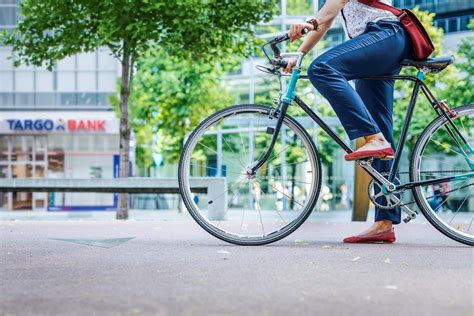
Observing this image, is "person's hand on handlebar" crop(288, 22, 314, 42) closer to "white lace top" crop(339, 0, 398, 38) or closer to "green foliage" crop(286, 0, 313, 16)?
"white lace top" crop(339, 0, 398, 38)

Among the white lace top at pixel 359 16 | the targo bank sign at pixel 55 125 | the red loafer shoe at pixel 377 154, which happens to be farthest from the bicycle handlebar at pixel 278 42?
the targo bank sign at pixel 55 125

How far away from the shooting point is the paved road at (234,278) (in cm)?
284

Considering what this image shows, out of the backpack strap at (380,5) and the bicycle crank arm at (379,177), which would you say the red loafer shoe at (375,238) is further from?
the backpack strap at (380,5)

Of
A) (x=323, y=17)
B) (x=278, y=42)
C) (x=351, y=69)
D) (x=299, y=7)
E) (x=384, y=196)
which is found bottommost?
(x=384, y=196)

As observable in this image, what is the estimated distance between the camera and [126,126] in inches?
580

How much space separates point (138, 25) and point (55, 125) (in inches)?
945

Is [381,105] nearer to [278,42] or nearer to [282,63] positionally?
[282,63]

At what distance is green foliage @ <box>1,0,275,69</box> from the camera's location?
12781 mm

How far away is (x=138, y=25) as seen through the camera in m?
12.7

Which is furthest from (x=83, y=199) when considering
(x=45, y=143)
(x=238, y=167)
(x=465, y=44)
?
(x=238, y=167)

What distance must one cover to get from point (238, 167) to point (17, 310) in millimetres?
2466

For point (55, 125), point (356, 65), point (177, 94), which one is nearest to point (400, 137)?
point (356, 65)

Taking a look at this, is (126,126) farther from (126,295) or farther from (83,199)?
→ (83,199)

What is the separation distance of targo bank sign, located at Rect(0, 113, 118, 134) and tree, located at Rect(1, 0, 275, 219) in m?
22.0
